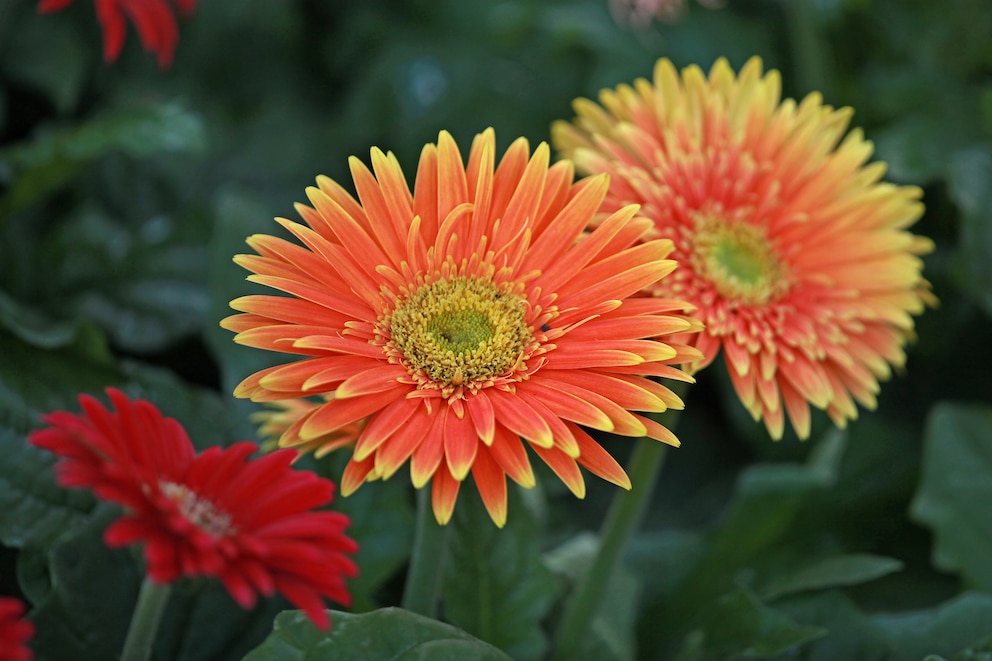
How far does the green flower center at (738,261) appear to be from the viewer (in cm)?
63

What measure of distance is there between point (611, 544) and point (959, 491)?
16.8 inches

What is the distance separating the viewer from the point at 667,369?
0.51 m

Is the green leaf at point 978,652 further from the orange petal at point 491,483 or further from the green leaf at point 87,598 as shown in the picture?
the green leaf at point 87,598

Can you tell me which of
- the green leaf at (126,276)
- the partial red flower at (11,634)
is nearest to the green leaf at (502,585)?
the partial red flower at (11,634)

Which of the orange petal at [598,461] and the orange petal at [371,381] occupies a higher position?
the orange petal at [371,381]

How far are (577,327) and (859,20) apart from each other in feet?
3.15

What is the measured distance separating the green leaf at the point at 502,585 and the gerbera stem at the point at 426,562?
0.19 feet

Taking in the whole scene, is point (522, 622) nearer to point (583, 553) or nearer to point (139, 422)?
point (583, 553)

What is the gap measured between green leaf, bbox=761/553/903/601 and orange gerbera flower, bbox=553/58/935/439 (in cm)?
16

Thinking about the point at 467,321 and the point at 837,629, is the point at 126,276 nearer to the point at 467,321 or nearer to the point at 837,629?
the point at 467,321

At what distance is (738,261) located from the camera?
2.12ft

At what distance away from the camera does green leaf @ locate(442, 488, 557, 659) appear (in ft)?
2.22

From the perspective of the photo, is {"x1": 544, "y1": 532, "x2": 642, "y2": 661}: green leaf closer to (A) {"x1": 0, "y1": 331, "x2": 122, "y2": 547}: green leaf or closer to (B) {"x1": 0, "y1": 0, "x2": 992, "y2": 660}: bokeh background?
(B) {"x1": 0, "y1": 0, "x2": 992, "y2": 660}: bokeh background

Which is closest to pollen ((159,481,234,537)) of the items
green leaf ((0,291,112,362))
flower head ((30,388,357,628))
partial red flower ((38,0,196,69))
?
flower head ((30,388,357,628))
